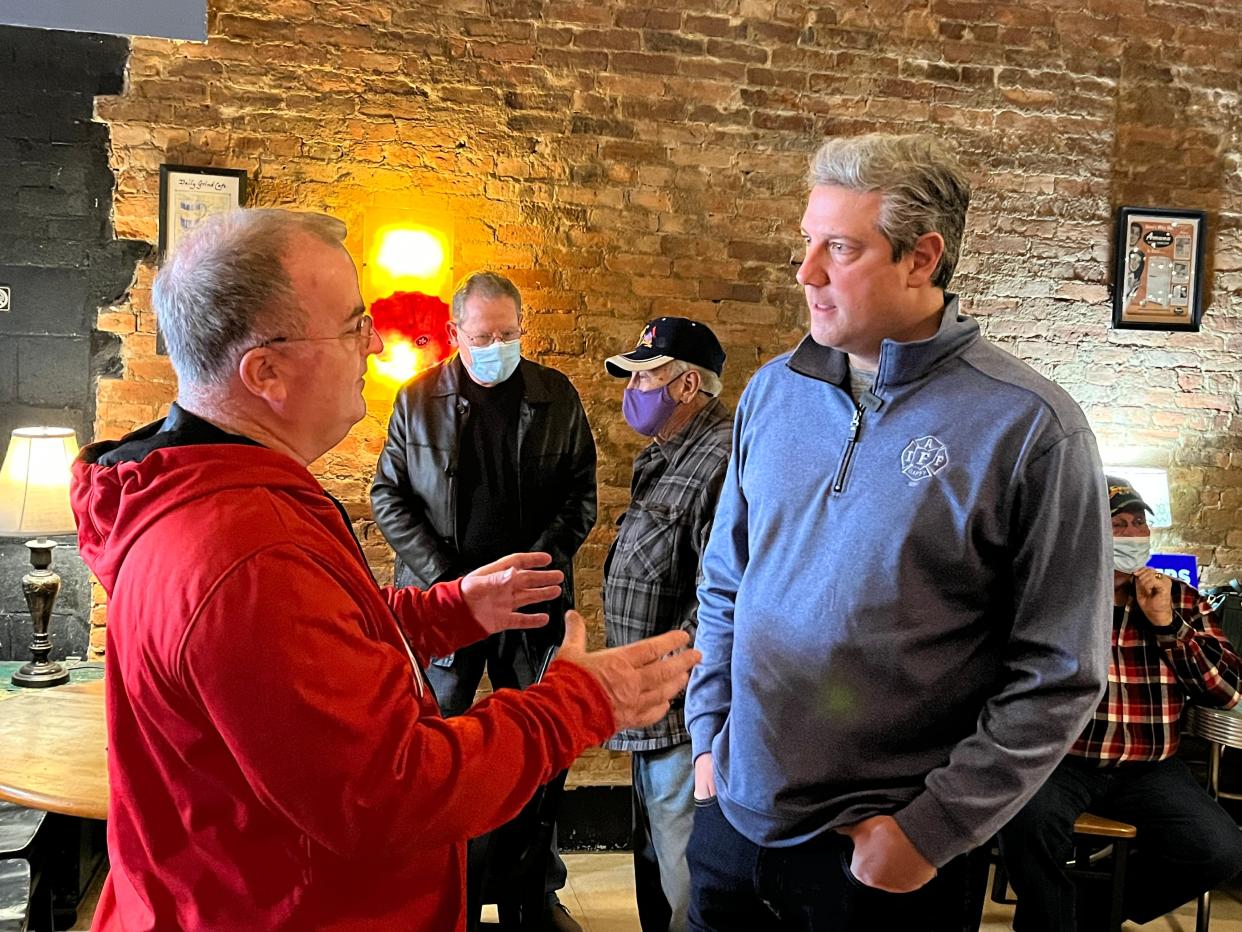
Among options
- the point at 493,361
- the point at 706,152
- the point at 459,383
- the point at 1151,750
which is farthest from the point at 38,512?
the point at 1151,750

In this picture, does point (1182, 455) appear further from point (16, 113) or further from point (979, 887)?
point (16, 113)

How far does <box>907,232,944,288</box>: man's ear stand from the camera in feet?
5.23

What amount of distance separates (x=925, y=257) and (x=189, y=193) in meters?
2.71

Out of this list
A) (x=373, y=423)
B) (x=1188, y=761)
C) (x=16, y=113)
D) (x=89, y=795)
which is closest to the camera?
(x=89, y=795)

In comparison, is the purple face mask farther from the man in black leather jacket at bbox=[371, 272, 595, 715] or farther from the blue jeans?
the blue jeans

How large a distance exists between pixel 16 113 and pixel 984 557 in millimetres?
3342

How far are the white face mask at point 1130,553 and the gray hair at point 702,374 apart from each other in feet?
4.11

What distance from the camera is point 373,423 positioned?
12.2ft

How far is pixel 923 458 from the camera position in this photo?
1512 millimetres

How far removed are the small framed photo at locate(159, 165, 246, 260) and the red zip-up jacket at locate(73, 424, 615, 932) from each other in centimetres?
251

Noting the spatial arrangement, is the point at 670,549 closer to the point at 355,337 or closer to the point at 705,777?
the point at 705,777

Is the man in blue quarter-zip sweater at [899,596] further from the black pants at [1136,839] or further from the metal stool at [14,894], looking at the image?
the black pants at [1136,839]

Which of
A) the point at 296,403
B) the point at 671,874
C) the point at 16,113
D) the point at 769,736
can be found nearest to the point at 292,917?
the point at 296,403


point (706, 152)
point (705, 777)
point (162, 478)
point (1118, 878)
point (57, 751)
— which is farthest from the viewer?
point (706, 152)
